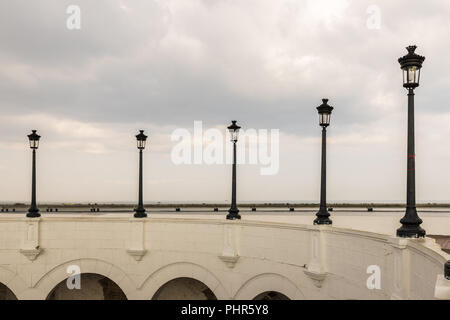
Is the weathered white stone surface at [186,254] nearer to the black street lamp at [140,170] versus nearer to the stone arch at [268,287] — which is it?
the stone arch at [268,287]

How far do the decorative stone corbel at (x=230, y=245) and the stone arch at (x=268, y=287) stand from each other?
998 millimetres

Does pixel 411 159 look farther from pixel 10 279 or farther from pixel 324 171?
pixel 10 279

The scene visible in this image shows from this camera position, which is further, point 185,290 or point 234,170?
point 185,290

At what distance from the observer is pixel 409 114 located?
8570 mm

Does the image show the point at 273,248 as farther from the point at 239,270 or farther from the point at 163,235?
the point at 163,235

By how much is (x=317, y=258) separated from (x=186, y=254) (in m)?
6.48

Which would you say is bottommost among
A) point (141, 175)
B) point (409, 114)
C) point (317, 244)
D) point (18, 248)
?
point (18, 248)

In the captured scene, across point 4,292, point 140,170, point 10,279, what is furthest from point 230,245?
point 4,292

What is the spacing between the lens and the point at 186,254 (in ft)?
54.0

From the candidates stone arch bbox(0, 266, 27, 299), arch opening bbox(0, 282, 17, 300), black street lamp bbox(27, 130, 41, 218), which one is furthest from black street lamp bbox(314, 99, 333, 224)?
arch opening bbox(0, 282, 17, 300)

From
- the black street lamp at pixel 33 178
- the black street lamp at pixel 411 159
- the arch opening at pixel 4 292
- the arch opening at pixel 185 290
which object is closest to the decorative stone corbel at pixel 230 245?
the arch opening at pixel 185 290

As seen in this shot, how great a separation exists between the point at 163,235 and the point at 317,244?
7362mm
